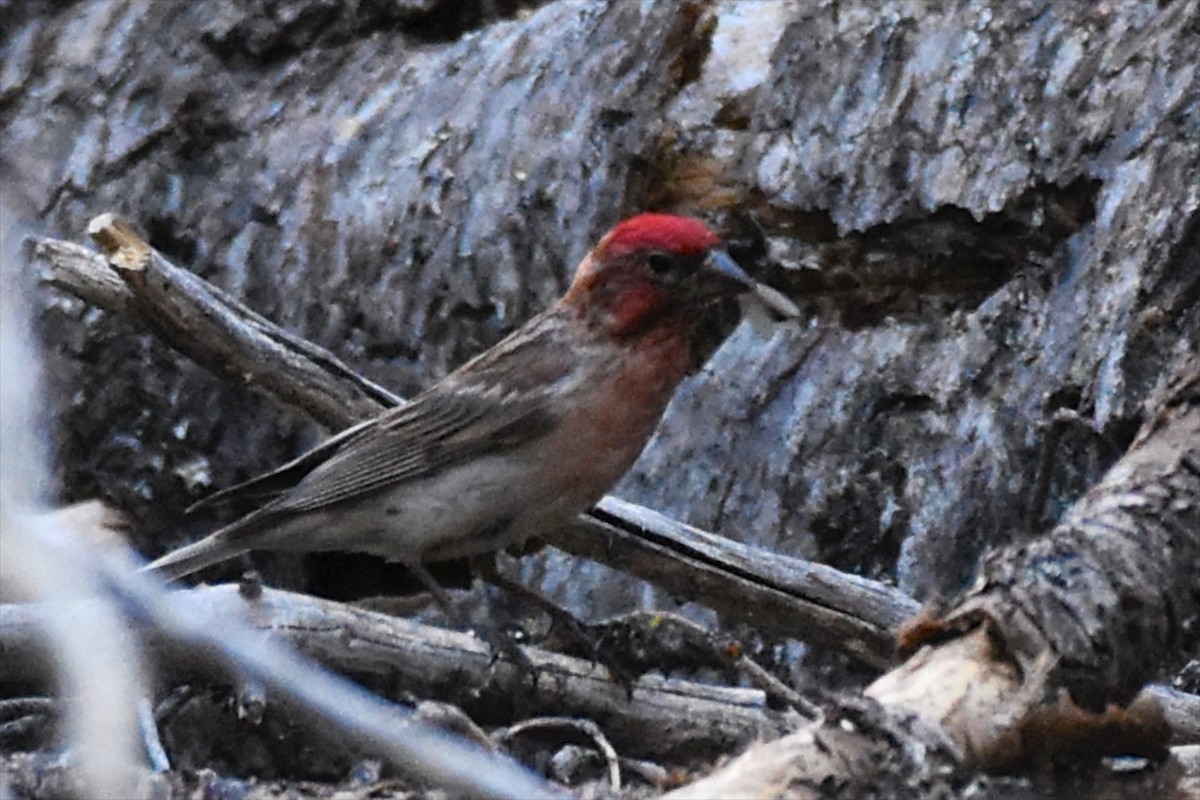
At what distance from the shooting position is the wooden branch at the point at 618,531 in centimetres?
440

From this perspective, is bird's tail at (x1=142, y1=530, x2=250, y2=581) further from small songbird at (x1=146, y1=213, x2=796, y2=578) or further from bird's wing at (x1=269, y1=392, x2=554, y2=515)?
bird's wing at (x1=269, y1=392, x2=554, y2=515)

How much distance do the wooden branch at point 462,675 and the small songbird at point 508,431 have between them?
1.76 feet

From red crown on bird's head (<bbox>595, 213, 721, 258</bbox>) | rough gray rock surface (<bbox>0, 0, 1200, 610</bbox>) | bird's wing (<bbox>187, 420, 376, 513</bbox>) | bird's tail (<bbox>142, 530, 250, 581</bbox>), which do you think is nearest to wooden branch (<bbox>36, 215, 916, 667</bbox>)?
bird's wing (<bbox>187, 420, 376, 513</bbox>)

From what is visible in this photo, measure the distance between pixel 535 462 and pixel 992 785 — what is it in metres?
1.99

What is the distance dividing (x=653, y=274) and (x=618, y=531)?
2.33ft

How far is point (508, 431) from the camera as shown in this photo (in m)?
4.88

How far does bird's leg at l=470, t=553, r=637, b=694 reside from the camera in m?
4.27

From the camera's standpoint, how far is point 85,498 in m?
6.06

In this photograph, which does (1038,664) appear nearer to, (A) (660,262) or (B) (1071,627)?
(B) (1071,627)

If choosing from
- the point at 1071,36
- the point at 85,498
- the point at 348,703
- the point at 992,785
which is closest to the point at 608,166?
the point at 1071,36

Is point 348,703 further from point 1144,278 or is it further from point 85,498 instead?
point 85,498

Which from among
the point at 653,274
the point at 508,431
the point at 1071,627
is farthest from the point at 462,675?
the point at 1071,627

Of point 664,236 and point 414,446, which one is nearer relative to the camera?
point 664,236

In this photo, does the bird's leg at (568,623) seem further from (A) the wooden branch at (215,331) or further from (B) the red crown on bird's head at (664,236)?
(B) the red crown on bird's head at (664,236)
